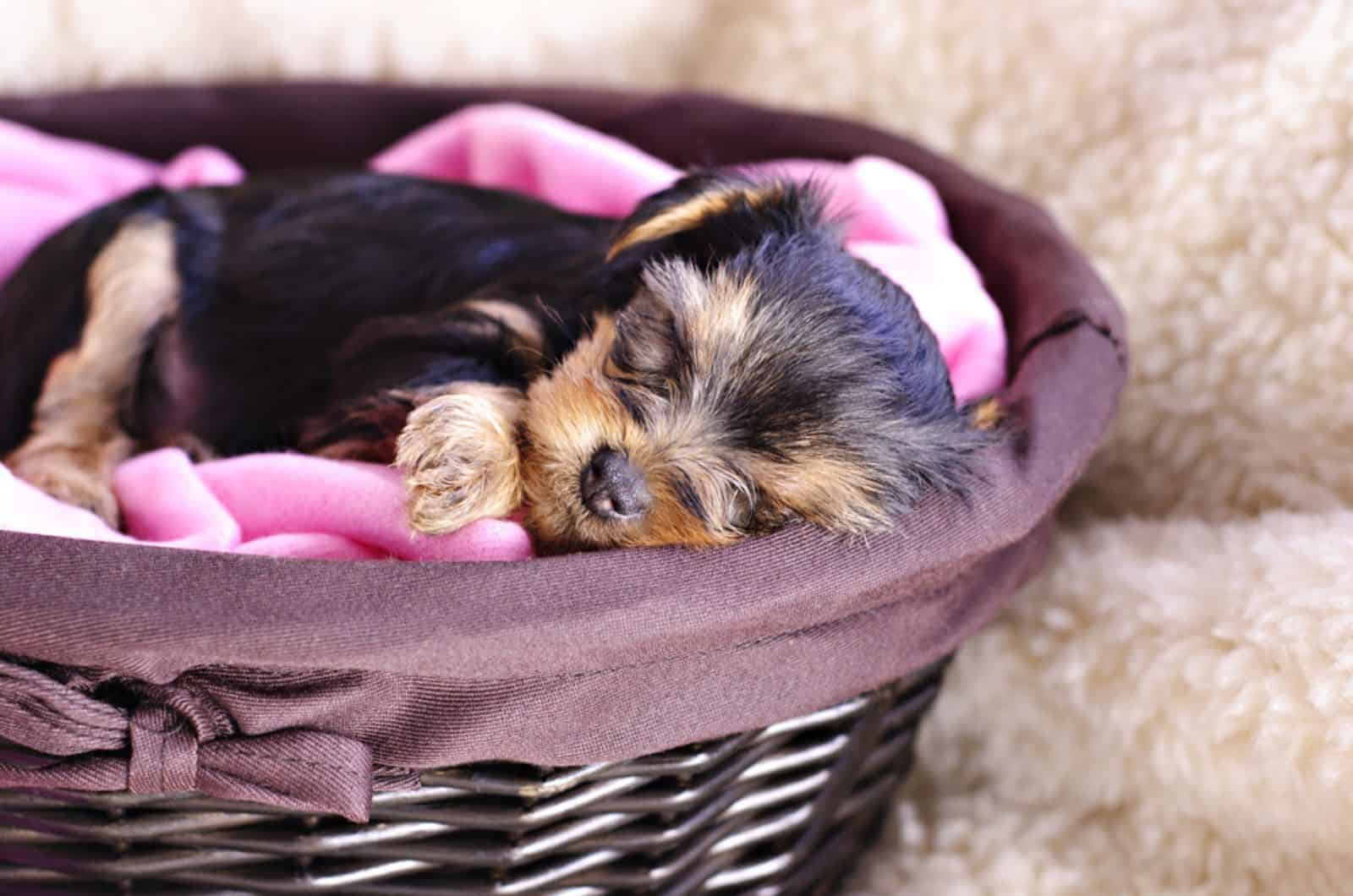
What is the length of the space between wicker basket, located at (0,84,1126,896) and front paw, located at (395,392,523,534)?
1.02ft

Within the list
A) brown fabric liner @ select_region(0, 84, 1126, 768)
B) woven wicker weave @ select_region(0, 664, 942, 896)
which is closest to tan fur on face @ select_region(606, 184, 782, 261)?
brown fabric liner @ select_region(0, 84, 1126, 768)

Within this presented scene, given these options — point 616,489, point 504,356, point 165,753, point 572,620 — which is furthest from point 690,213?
point 165,753

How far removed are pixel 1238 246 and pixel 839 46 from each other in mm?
1118

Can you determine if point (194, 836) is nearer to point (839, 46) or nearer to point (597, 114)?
point (597, 114)

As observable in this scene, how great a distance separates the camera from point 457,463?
1680mm

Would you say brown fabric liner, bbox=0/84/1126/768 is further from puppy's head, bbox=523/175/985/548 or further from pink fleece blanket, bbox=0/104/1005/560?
pink fleece blanket, bbox=0/104/1005/560

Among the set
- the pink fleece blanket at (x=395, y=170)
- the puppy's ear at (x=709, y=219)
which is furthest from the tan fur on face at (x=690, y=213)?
the pink fleece blanket at (x=395, y=170)

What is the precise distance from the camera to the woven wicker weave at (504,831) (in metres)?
1.46

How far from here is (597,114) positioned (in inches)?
116

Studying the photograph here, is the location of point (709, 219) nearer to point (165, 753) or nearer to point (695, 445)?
point (695, 445)

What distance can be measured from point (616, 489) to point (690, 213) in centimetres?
48

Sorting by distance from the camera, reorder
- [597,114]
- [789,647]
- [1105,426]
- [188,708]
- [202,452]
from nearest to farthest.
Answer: [188,708], [789,647], [1105,426], [202,452], [597,114]

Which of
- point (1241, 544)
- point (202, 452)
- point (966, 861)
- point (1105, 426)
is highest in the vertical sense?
point (1105, 426)

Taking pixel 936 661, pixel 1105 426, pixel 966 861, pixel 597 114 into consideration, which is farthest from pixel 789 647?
pixel 597 114
